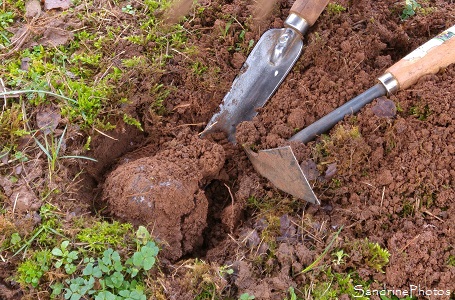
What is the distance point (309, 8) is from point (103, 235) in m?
1.69

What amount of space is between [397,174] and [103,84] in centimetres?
165

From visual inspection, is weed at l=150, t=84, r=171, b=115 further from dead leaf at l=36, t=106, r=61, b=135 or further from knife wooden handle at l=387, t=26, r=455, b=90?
knife wooden handle at l=387, t=26, r=455, b=90

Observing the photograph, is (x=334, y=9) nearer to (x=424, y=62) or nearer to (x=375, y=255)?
(x=424, y=62)

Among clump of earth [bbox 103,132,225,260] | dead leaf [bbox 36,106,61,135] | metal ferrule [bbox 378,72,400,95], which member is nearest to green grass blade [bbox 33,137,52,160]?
dead leaf [bbox 36,106,61,135]

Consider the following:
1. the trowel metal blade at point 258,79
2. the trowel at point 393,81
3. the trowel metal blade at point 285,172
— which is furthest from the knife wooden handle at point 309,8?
the trowel metal blade at point 285,172

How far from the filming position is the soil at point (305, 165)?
2.21 meters

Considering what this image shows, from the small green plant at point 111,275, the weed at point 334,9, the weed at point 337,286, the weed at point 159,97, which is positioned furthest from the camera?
the weed at point 334,9

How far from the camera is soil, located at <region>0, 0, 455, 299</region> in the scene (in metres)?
2.21

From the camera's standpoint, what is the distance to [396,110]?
2.53 meters

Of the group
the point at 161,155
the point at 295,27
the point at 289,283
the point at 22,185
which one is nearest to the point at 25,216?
the point at 22,185

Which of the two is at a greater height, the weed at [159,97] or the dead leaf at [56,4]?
the dead leaf at [56,4]

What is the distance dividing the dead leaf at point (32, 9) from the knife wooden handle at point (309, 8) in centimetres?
160

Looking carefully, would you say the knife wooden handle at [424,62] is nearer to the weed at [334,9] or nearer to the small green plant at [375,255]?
the weed at [334,9]

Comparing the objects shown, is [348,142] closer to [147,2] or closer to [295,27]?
[295,27]
